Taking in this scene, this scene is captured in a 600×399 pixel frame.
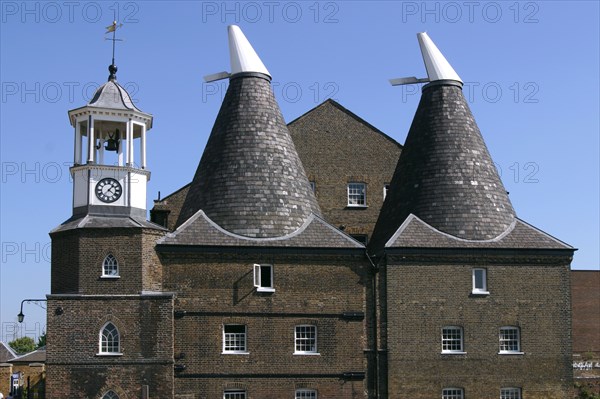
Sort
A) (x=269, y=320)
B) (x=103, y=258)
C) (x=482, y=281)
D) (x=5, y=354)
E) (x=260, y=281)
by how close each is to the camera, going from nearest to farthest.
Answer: (x=103, y=258) < (x=269, y=320) < (x=260, y=281) < (x=482, y=281) < (x=5, y=354)

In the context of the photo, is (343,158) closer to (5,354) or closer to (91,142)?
(91,142)

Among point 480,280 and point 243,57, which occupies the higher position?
point 243,57

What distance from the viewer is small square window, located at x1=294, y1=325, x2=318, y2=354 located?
31.1m

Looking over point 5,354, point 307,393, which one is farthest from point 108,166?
point 5,354

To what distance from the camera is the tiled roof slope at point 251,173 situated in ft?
105

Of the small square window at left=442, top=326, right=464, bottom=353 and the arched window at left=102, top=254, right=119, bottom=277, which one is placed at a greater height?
the arched window at left=102, top=254, right=119, bottom=277

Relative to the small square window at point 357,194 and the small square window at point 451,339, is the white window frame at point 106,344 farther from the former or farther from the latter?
the small square window at point 357,194

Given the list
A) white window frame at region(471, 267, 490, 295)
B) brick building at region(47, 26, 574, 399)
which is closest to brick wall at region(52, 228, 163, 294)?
brick building at region(47, 26, 574, 399)

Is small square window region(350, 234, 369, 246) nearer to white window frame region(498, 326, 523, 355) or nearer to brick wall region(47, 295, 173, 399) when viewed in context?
white window frame region(498, 326, 523, 355)

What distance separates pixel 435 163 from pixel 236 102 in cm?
734

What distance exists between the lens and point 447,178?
33.7m

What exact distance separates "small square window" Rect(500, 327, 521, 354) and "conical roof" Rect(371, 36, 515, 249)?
10.4 ft

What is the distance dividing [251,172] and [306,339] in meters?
5.93

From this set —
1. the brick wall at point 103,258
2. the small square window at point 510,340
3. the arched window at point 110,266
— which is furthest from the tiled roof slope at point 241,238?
the small square window at point 510,340
